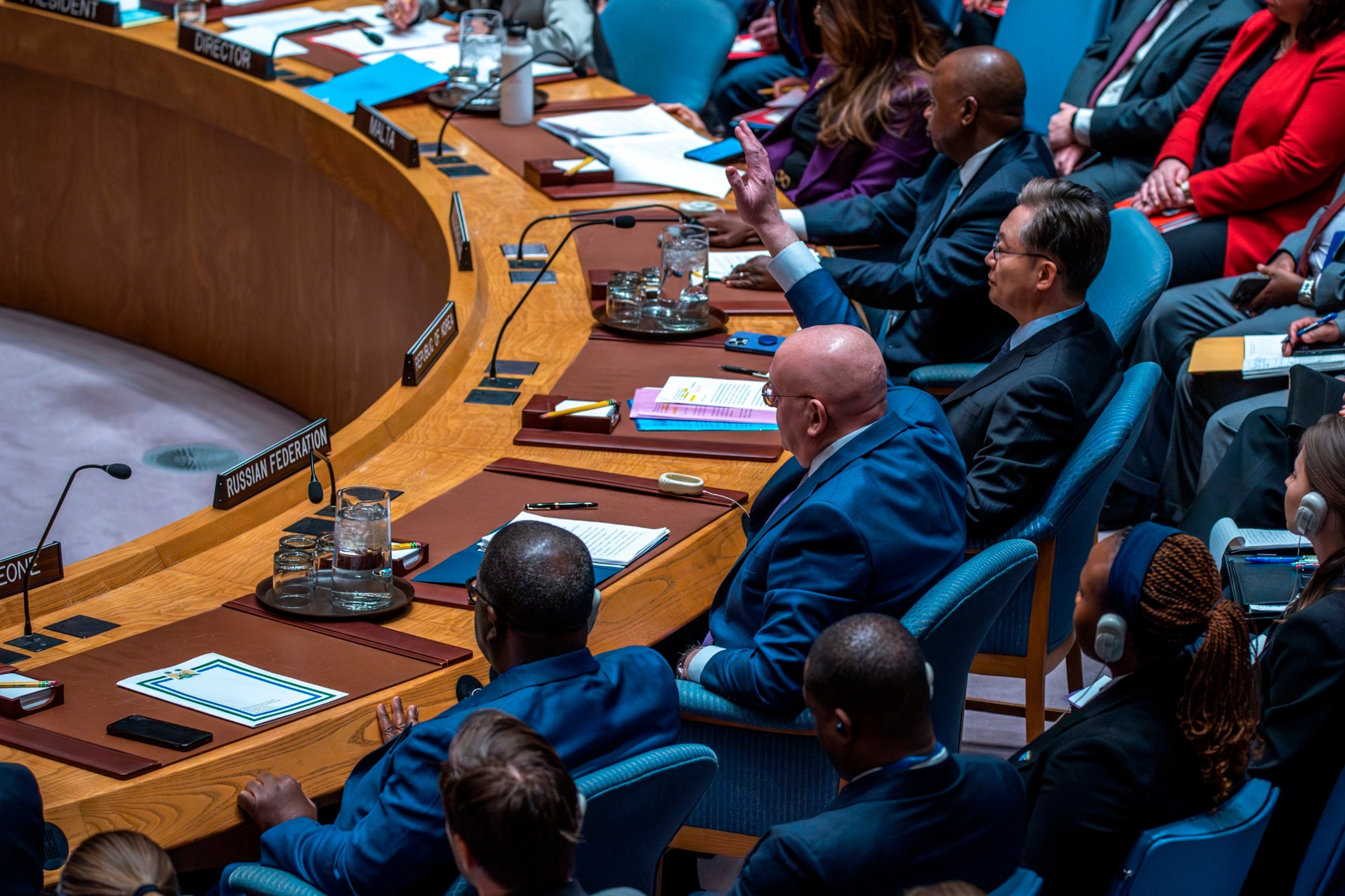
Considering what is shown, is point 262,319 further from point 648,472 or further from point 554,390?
point 648,472

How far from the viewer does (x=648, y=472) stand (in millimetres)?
2459

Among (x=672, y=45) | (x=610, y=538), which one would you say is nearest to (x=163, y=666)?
(x=610, y=538)

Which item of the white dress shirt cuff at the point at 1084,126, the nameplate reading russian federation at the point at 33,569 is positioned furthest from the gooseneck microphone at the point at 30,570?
the white dress shirt cuff at the point at 1084,126

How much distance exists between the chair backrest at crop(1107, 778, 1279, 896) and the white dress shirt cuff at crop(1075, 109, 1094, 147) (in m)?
2.91

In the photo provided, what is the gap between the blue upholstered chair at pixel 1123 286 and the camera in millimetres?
2820

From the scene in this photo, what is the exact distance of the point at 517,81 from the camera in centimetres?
419

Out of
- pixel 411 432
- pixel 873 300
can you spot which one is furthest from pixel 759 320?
pixel 411 432

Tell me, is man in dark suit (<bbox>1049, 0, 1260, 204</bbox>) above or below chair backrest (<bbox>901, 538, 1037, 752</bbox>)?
above

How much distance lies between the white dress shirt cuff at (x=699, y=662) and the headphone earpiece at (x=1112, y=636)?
23.2 inches

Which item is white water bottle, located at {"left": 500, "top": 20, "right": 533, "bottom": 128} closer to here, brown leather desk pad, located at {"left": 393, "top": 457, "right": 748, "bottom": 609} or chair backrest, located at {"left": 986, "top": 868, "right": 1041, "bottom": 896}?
brown leather desk pad, located at {"left": 393, "top": 457, "right": 748, "bottom": 609}

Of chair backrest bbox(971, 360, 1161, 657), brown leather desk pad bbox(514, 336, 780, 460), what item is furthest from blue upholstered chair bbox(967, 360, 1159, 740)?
brown leather desk pad bbox(514, 336, 780, 460)

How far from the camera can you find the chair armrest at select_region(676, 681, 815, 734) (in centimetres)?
189

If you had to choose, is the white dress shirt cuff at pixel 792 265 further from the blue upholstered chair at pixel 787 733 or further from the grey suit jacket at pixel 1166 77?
the grey suit jacket at pixel 1166 77

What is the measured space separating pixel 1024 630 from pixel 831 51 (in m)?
1.85
